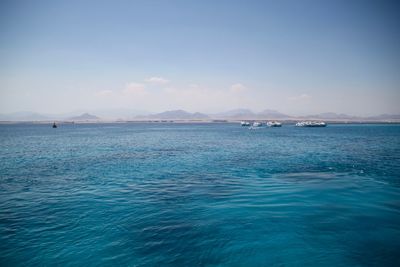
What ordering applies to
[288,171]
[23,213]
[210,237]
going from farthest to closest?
[288,171], [23,213], [210,237]

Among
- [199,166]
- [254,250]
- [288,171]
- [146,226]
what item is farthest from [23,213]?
[288,171]

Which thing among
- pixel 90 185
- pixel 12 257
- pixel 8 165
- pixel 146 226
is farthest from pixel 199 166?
pixel 8 165

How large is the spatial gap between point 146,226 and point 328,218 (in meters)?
9.86

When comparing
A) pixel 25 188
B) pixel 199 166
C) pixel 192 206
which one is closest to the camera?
pixel 192 206

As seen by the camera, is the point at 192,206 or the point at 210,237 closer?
the point at 210,237

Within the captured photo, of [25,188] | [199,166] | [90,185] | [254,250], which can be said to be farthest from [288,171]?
[25,188]

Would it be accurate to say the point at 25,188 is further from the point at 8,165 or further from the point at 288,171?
the point at 288,171

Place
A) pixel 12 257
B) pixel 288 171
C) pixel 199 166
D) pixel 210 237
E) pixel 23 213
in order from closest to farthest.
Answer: pixel 12 257, pixel 210 237, pixel 23 213, pixel 288 171, pixel 199 166

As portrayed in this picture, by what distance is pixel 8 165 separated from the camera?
28297 millimetres

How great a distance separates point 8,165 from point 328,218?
112ft

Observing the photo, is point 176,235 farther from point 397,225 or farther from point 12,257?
point 397,225

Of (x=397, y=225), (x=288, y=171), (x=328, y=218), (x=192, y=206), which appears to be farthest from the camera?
(x=288, y=171)

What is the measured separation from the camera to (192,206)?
1467cm

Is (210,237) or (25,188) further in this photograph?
(25,188)
